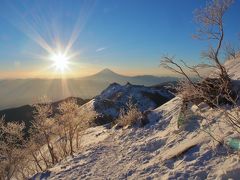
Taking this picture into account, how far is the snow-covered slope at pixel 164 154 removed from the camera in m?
8.51

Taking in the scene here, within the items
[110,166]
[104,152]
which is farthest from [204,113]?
[104,152]

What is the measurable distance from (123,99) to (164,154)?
6205cm

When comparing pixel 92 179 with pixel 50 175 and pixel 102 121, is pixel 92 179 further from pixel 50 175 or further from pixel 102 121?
pixel 102 121

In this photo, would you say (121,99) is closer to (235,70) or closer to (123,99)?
(123,99)

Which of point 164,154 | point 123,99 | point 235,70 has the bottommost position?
point 123,99

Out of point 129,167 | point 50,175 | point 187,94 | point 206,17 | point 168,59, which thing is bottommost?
point 50,175

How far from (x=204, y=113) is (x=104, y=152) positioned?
6051 millimetres

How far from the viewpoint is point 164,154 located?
1120 centimetres

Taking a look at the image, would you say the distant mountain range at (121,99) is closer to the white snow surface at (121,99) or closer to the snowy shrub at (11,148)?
the white snow surface at (121,99)

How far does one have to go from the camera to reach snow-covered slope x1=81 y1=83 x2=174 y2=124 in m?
65.9

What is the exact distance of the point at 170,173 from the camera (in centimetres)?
917

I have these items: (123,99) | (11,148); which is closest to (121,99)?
(123,99)

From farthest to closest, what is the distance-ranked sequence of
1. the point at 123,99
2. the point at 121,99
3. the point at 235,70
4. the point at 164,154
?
the point at 123,99
the point at 121,99
the point at 235,70
the point at 164,154

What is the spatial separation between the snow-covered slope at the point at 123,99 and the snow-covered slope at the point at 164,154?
44124 mm
